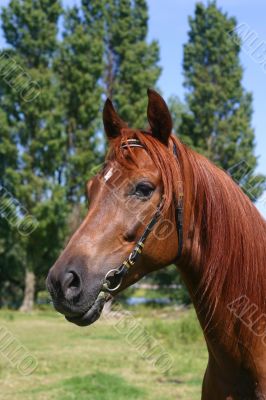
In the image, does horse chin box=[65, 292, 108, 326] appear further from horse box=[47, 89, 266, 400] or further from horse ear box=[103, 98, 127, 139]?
horse ear box=[103, 98, 127, 139]

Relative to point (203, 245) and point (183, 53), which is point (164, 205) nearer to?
point (203, 245)

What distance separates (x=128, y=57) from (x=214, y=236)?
1051 inches

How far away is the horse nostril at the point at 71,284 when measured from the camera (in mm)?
2010

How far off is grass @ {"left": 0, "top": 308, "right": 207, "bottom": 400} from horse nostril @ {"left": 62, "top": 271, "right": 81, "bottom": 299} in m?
5.17

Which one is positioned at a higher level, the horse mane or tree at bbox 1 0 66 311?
the horse mane

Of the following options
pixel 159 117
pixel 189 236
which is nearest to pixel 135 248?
pixel 189 236

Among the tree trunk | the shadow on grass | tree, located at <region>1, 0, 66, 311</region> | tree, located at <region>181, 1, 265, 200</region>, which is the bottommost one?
the tree trunk

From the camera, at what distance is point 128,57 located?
27.9 meters

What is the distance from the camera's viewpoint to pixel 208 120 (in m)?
28.9

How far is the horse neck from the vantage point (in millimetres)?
2418

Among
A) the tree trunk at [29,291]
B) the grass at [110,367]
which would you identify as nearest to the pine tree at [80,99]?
the tree trunk at [29,291]

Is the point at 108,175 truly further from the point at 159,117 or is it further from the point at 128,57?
the point at 128,57

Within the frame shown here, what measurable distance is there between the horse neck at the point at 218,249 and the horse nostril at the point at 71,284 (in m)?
0.65

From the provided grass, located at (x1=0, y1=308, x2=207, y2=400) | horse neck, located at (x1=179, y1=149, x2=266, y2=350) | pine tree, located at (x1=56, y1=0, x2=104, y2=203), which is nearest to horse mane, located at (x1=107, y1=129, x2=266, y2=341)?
horse neck, located at (x1=179, y1=149, x2=266, y2=350)
